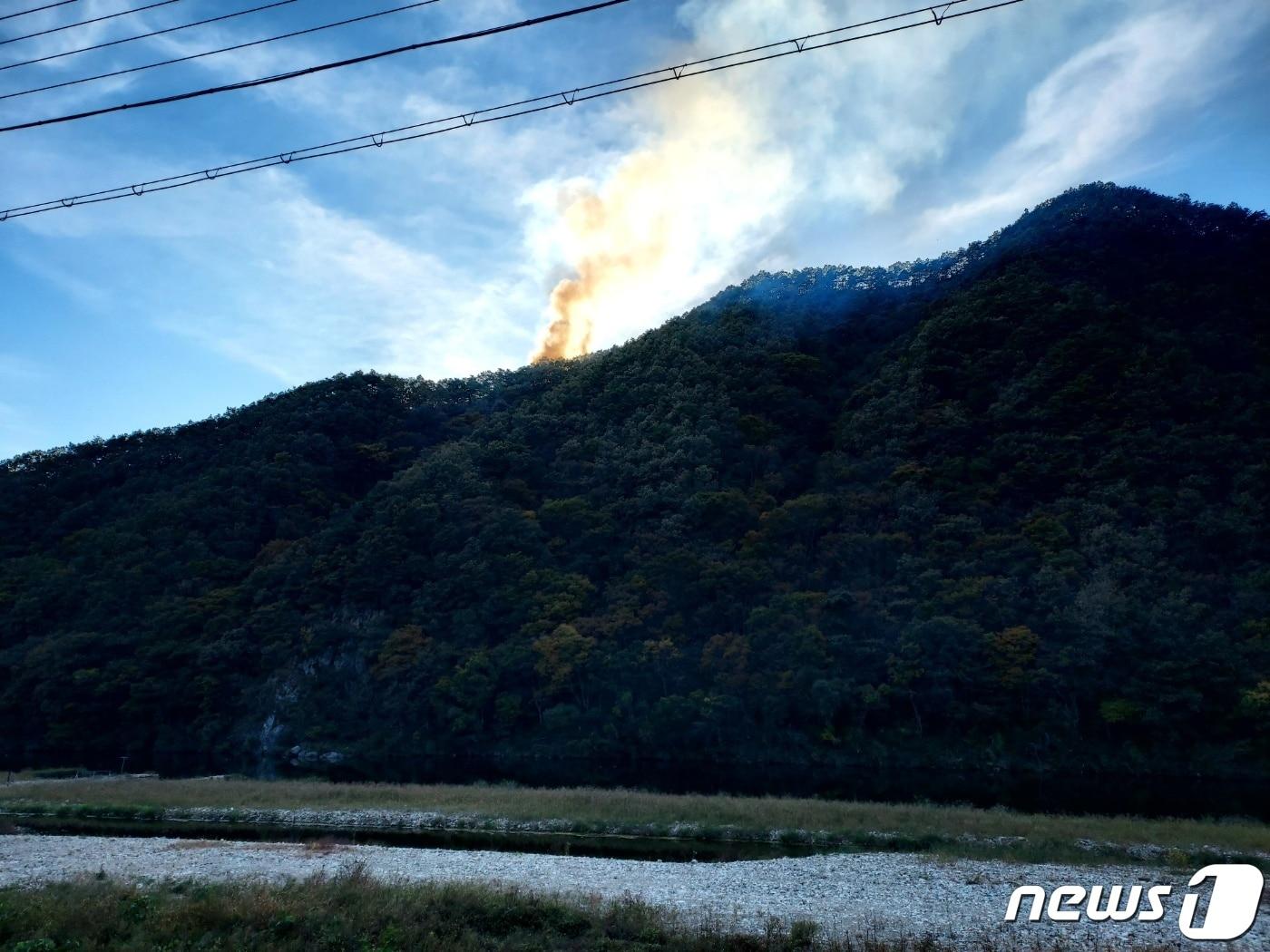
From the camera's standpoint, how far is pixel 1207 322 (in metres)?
75.5

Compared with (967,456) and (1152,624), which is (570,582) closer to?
(967,456)

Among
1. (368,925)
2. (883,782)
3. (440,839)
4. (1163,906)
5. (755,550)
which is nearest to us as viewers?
(368,925)

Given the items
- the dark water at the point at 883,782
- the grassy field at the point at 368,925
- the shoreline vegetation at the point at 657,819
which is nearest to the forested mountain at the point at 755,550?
the dark water at the point at 883,782

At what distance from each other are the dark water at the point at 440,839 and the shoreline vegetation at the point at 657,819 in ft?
1.09

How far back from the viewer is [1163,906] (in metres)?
13.8

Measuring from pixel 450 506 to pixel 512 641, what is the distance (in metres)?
A: 20.8

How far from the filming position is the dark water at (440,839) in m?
22.4

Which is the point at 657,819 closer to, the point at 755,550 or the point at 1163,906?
the point at 1163,906

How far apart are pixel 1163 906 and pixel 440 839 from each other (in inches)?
783

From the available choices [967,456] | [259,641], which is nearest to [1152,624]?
[967,456]

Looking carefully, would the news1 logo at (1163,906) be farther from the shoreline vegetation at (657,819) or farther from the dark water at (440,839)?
the dark water at (440,839)

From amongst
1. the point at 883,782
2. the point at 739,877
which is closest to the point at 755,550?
the point at 883,782

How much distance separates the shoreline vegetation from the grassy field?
11.6 metres

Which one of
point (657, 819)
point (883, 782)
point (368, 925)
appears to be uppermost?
point (368, 925)
